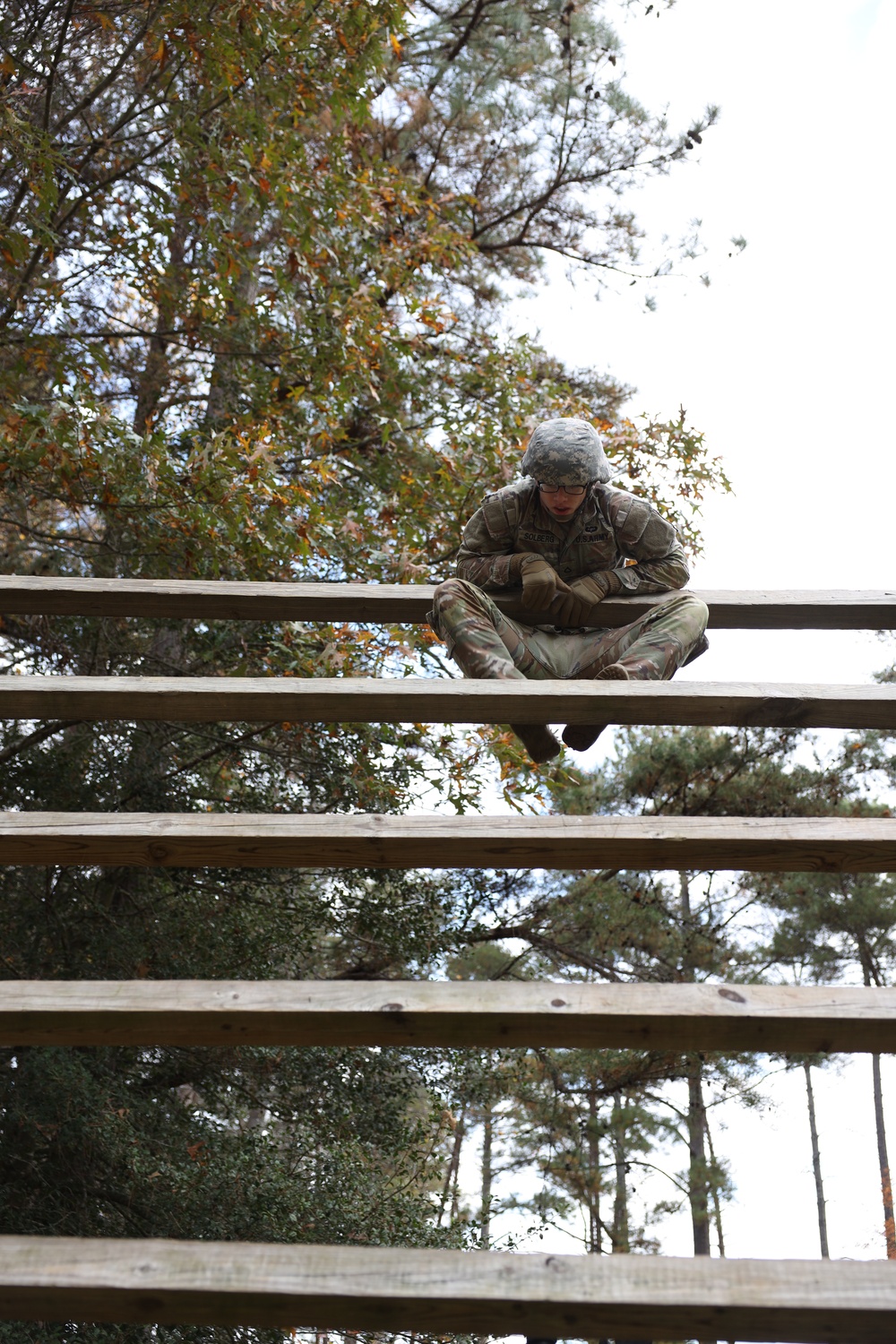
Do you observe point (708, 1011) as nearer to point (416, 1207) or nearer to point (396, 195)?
point (416, 1207)

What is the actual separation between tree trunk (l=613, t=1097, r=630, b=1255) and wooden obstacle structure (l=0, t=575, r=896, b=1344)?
25.9ft

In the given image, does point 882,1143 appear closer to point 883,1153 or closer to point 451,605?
point 883,1153

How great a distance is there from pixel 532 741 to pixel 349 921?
14.1 feet

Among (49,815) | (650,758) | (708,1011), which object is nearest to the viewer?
(708,1011)

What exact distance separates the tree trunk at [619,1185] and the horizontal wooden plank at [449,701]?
25.3 feet

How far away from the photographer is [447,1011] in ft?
6.36

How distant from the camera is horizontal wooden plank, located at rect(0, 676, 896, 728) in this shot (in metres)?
2.73

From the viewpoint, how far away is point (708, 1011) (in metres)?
1.94

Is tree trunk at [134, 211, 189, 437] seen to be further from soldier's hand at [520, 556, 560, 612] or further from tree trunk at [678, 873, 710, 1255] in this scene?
tree trunk at [678, 873, 710, 1255]

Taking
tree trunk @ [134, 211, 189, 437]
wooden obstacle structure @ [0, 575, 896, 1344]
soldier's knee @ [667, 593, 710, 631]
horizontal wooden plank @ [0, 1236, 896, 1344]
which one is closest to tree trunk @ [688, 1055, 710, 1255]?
tree trunk @ [134, 211, 189, 437]

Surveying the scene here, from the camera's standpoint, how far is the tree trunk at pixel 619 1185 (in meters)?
10.3

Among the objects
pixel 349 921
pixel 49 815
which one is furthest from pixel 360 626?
pixel 49 815

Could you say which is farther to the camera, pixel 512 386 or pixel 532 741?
pixel 512 386

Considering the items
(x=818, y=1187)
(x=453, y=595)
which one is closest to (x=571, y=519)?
(x=453, y=595)
